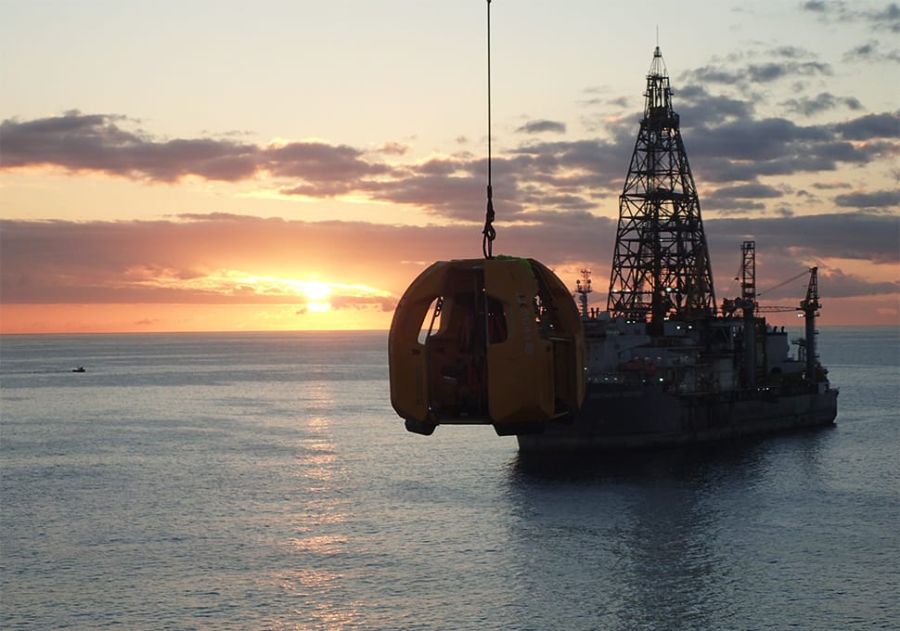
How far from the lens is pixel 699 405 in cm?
9269

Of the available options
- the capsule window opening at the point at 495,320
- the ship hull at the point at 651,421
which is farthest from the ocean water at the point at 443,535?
the capsule window opening at the point at 495,320

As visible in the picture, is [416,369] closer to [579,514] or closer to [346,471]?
[579,514]

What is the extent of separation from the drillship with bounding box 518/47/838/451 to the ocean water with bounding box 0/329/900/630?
3.69 meters

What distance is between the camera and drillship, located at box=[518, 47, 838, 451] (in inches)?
3339

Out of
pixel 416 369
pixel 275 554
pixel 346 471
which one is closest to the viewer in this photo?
pixel 416 369

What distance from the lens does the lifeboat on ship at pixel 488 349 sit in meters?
13.5

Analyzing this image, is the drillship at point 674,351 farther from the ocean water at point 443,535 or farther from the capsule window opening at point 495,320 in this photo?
the capsule window opening at point 495,320

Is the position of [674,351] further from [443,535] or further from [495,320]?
[495,320]

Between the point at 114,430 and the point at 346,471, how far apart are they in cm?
4115

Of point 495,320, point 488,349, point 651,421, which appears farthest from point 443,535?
point 488,349

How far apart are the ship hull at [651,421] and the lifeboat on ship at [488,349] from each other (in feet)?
201

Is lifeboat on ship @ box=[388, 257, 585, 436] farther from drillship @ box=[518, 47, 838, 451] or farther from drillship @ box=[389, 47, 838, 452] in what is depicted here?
drillship @ box=[518, 47, 838, 451]

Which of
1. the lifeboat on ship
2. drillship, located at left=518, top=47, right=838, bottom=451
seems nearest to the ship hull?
drillship, located at left=518, top=47, right=838, bottom=451

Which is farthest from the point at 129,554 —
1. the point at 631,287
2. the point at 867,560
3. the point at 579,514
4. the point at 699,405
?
the point at 631,287
